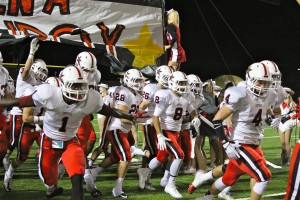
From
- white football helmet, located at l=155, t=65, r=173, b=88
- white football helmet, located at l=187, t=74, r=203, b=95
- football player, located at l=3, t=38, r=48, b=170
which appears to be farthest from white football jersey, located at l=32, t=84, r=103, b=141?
white football helmet, located at l=187, t=74, r=203, b=95

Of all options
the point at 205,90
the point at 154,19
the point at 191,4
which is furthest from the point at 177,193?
the point at 191,4

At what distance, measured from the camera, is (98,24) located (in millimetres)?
10008

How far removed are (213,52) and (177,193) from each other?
15.0 m

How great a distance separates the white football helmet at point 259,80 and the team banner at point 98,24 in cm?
381

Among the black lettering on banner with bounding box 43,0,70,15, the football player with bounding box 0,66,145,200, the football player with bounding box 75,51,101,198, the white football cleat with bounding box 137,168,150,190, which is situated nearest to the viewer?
the football player with bounding box 0,66,145,200

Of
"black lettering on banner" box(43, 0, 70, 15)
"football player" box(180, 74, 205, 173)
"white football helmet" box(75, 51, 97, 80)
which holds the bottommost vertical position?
"football player" box(180, 74, 205, 173)

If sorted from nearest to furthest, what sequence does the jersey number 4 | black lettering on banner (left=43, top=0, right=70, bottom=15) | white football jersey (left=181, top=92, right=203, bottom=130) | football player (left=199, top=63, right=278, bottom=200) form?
football player (left=199, top=63, right=278, bottom=200) → the jersey number 4 → white football jersey (left=181, top=92, right=203, bottom=130) → black lettering on banner (left=43, top=0, right=70, bottom=15)

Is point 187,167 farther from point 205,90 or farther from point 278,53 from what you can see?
point 278,53

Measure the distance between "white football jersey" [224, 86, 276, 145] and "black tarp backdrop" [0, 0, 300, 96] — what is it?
15.2 m

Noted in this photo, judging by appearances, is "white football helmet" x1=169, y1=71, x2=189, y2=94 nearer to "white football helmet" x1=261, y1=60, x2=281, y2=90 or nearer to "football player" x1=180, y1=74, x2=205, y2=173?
"football player" x1=180, y1=74, x2=205, y2=173

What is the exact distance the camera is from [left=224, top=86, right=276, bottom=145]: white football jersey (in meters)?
6.18

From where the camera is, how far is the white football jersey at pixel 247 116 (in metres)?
6.18

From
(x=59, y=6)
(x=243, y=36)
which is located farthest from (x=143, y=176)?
(x=243, y=36)

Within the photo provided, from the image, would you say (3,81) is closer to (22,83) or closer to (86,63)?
(22,83)
